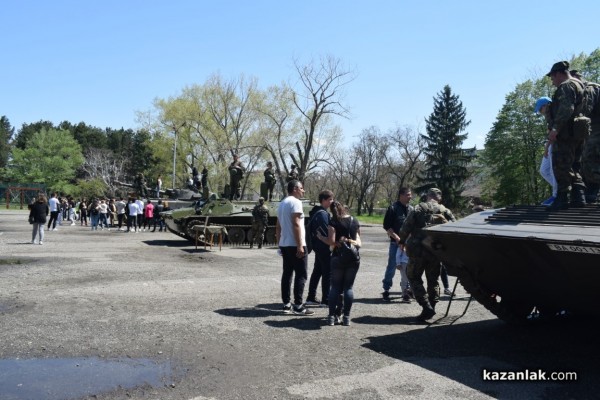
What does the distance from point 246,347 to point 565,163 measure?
3.83 meters

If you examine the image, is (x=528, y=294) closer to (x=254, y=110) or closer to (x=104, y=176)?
(x=254, y=110)

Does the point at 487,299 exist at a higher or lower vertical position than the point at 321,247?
lower

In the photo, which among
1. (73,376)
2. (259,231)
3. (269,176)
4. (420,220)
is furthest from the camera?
(269,176)

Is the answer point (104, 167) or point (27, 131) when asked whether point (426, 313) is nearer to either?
point (104, 167)

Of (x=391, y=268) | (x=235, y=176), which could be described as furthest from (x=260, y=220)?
(x=391, y=268)

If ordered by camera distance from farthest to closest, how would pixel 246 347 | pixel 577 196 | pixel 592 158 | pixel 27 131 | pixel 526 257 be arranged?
pixel 27 131
pixel 592 158
pixel 577 196
pixel 246 347
pixel 526 257

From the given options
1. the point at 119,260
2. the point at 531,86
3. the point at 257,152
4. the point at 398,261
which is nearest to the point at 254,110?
the point at 257,152

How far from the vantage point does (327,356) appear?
5.23m

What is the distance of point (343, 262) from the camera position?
21.1ft

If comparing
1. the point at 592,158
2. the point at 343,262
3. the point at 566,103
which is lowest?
the point at 343,262

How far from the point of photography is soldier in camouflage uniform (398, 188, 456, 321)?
683cm

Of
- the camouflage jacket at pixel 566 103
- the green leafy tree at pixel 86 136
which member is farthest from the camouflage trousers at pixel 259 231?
the green leafy tree at pixel 86 136

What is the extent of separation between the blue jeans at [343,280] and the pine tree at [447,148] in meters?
40.0

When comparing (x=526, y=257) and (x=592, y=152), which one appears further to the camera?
(x=592, y=152)
